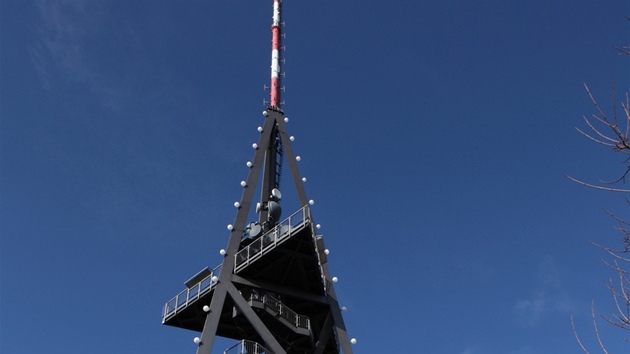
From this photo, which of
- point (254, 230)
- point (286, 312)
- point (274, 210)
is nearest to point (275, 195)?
point (274, 210)

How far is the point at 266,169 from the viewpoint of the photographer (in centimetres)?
4566

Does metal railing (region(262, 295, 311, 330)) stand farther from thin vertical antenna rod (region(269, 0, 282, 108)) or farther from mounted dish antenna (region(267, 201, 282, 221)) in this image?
thin vertical antenna rod (region(269, 0, 282, 108))

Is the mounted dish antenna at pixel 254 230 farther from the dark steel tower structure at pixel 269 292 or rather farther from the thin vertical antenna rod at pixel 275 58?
the thin vertical antenna rod at pixel 275 58

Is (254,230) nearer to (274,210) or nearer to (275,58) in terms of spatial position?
(274,210)

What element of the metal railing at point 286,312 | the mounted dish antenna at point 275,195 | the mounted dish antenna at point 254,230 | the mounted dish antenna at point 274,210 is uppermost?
the mounted dish antenna at point 275,195

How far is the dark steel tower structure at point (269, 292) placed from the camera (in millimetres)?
39250

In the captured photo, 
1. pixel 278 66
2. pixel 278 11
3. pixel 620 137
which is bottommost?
pixel 620 137

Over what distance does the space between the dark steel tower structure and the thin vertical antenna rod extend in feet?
18.8

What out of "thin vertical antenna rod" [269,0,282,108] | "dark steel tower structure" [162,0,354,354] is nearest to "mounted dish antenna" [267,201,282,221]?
"dark steel tower structure" [162,0,354,354]

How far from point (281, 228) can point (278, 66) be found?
1307 cm

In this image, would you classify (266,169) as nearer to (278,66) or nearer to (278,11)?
(278,66)

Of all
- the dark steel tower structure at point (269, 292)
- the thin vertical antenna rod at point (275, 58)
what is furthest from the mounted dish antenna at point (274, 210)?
the thin vertical antenna rod at point (275, 58)

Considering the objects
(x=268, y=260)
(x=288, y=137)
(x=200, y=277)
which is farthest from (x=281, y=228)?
(x=288, y=137)

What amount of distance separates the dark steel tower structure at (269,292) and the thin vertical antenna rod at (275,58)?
5.72m
